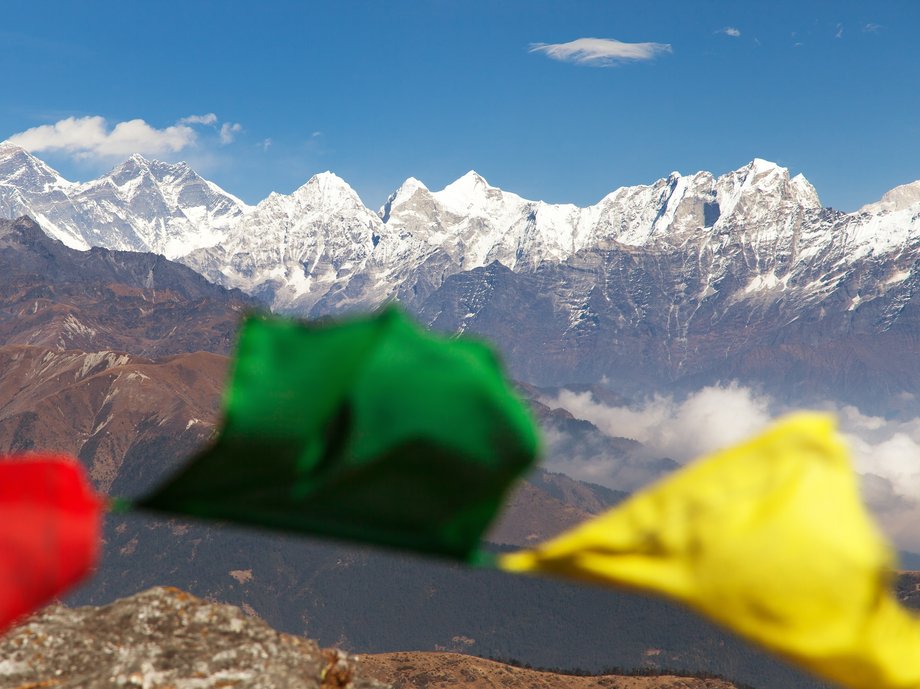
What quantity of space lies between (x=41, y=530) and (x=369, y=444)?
8.30 feet

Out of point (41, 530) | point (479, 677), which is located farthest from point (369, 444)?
point (479, 677)

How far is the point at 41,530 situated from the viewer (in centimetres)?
712

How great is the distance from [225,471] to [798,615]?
4.17 metres

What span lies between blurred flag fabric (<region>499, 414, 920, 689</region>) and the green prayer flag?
694 mm

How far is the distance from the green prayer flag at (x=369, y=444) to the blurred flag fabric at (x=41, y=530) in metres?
0.60

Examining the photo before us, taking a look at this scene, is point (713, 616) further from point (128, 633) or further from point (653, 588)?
point (128, 633)

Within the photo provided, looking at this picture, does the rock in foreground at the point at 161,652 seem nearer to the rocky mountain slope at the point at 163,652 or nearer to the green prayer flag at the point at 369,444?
the rocky mountain slope at the point at 163,652

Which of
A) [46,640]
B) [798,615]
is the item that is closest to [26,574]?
[798,615]

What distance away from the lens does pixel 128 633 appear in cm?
2675

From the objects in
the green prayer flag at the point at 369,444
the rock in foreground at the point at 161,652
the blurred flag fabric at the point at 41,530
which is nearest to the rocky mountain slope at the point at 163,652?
the rock in foreground at the point at 161,652

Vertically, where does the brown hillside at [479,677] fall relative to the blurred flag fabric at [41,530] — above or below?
below

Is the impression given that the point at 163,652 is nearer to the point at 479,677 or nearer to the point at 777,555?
the point at 777,555

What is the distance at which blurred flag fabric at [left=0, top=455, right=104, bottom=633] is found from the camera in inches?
279

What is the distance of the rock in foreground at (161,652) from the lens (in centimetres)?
2405
